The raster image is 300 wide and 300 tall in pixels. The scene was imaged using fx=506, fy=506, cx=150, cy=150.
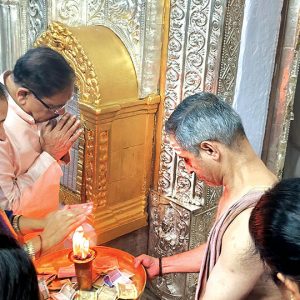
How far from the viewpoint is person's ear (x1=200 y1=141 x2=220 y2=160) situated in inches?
66.4

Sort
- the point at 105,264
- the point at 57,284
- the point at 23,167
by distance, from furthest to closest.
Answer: the point at 23,167, the point at 105,264, the point at 57,284

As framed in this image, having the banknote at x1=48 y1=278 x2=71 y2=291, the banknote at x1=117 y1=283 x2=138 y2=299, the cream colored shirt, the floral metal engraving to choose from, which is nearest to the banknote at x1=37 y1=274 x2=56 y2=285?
the banknote at x1=48 y1=278 x2=71 y2=291

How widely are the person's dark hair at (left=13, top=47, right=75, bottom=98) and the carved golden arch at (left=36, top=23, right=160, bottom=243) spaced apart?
319 millimetres

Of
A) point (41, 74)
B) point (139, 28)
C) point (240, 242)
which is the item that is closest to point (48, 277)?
point (240, 242)

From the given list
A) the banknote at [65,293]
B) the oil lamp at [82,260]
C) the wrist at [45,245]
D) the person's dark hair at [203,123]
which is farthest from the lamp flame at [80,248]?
the person's dark hair at [203,123]

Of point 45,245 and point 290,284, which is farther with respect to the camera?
point 45,245

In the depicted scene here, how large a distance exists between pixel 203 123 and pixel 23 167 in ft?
3.39

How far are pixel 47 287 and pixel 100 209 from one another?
1050mm

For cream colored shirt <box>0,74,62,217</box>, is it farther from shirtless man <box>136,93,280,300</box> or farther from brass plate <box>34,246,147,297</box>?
shirtless man <box>136,93,280,300</box>

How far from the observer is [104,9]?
2920mm

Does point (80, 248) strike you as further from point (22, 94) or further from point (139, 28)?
point (139, 28)

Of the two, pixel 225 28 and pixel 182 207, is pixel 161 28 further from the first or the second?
pixel 182 207

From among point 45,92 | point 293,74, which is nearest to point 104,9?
point 45,92

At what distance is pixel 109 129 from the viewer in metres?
2.71
